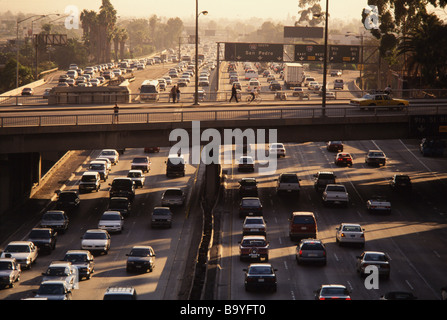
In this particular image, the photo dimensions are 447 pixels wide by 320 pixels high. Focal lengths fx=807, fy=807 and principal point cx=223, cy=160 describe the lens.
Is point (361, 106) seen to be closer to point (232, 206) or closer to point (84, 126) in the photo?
point (232, 206)

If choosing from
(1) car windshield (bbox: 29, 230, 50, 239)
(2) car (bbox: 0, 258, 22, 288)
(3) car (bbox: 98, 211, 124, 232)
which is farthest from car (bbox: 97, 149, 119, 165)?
(2) car (bbox: 0, 258, 22, 288)

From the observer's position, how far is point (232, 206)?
183ft

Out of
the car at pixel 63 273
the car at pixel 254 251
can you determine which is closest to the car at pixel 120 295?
the car at pixel 63 273

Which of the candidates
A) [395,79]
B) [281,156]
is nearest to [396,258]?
[281,156]

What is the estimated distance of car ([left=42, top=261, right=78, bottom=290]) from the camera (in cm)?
3456

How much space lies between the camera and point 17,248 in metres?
40.0

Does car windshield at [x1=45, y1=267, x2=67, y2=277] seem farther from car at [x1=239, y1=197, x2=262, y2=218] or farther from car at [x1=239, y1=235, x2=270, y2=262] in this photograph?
car at [x1=239, y1=197, x2=262, y2=218]

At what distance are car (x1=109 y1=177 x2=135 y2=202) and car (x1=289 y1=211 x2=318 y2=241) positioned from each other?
16.1 metres

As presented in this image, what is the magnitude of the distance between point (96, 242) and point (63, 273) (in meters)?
8.11

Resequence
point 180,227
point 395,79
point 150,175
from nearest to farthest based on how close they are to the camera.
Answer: point 180,227, point 150,175, point 395,79

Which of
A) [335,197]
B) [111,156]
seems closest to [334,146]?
[111,156]

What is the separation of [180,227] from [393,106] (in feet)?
63.1

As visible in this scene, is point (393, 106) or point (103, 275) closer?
point (103, 275)

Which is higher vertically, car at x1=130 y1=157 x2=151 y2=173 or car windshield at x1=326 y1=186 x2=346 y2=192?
car windshield at x1=326 y1=186 x2=346 y2=192
